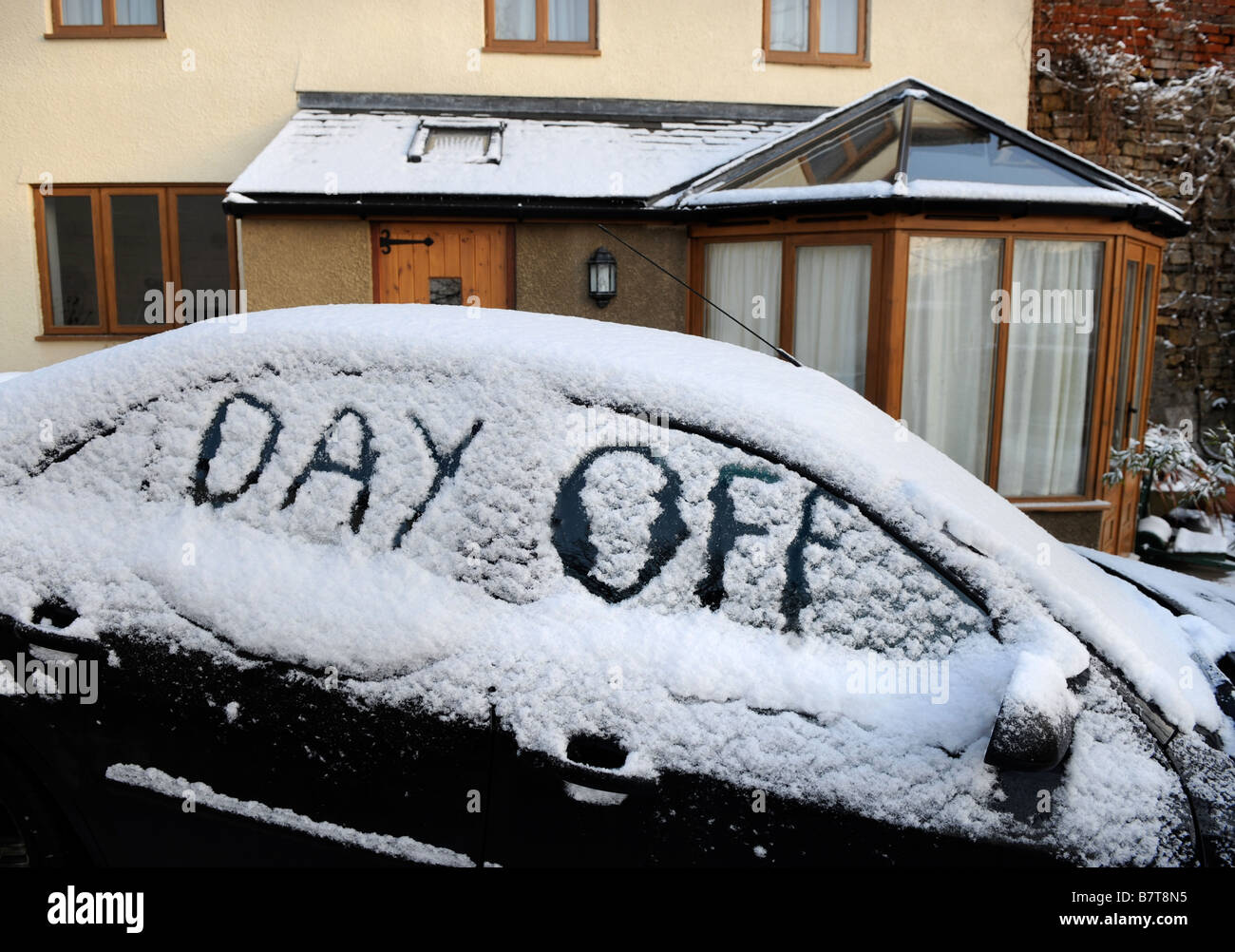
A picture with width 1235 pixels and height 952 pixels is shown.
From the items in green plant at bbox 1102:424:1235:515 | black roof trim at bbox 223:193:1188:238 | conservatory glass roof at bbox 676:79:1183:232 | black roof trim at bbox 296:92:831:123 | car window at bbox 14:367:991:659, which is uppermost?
black roof trim at bbox 296:92:831:123

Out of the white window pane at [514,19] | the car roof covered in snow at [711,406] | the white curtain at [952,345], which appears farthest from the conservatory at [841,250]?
the car roof covered in snow at [711,406]

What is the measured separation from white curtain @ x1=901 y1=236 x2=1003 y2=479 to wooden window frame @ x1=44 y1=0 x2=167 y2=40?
21.4 ft

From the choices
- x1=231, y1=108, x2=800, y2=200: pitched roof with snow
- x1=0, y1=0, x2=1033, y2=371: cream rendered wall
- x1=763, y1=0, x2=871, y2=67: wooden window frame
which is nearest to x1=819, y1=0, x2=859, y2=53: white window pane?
x1=763, y1=0, x2=871, y2=67: wooden window frame

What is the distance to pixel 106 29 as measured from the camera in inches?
304

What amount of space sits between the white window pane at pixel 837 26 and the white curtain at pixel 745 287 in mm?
2870

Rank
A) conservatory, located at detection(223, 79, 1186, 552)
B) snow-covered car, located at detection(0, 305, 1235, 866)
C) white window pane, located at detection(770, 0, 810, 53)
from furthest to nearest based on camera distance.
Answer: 1. white window pane, located at detection(770, 0, 810, 53)
2. conservatory, located at detection(223, 79, 1186, 552)
3. snow-covered car, located at detection(0, 305, 1235, 866)

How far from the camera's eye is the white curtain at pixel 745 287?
664cm

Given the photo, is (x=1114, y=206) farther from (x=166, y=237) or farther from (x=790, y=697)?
(x=166, y=237)

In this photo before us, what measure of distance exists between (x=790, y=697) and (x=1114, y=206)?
5576mm

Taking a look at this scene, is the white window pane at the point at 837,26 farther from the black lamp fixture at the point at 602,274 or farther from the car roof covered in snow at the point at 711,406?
the car roof covered in snow at the point at 711,406

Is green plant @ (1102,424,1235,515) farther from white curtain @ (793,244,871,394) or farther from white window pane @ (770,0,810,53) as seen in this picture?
white window pane @ (770,0,810,53)

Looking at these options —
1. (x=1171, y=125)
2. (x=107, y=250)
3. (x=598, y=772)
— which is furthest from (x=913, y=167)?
(x=107, y=250)

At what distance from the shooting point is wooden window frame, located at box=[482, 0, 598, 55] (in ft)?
26.2

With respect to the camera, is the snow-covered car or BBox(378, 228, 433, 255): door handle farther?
BBox(378, 228, 433, 255): door handle
